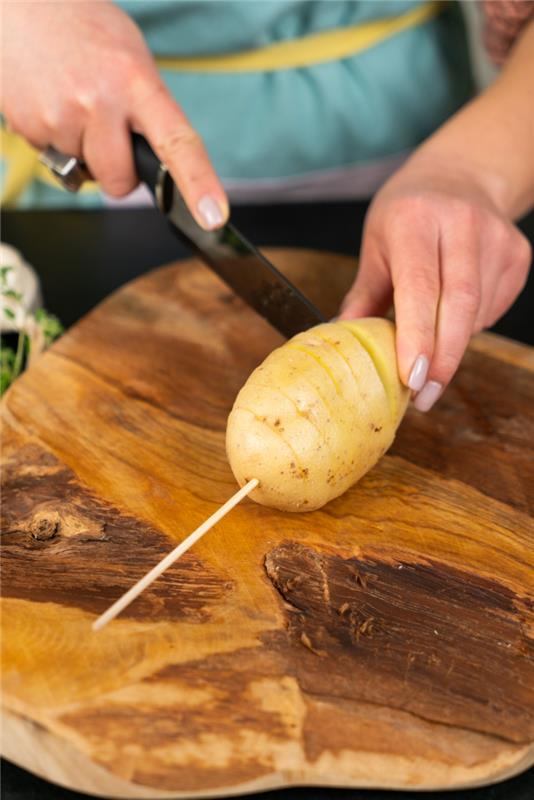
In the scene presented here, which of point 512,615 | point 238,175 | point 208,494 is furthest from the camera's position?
point 238,175

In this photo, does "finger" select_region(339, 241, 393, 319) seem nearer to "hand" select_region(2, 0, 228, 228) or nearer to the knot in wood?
"hand" select_region(2, 0, 228, 228)

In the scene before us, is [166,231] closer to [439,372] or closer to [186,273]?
[186,273]

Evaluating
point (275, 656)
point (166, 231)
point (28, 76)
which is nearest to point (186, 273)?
point (166, 231)

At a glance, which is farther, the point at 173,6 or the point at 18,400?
the point at 173,6

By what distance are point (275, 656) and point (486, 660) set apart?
1.02ft

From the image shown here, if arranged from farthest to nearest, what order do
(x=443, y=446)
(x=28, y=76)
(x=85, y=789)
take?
(x=28, y=76) < (x=443, y=446) < (x=85, y=789)

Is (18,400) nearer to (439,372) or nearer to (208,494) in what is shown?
(208,494)

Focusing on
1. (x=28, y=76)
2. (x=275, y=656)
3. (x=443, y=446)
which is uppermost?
(x=28, y=76)

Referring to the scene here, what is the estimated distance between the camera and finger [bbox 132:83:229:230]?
1.69 metres

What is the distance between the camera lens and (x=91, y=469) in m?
1.61

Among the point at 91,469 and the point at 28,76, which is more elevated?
the point at 28,76

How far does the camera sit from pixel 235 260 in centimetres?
185

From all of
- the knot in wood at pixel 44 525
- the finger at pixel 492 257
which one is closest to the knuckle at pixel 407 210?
the finger at pixel 492 257

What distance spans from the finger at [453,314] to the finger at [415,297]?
0.06ft
